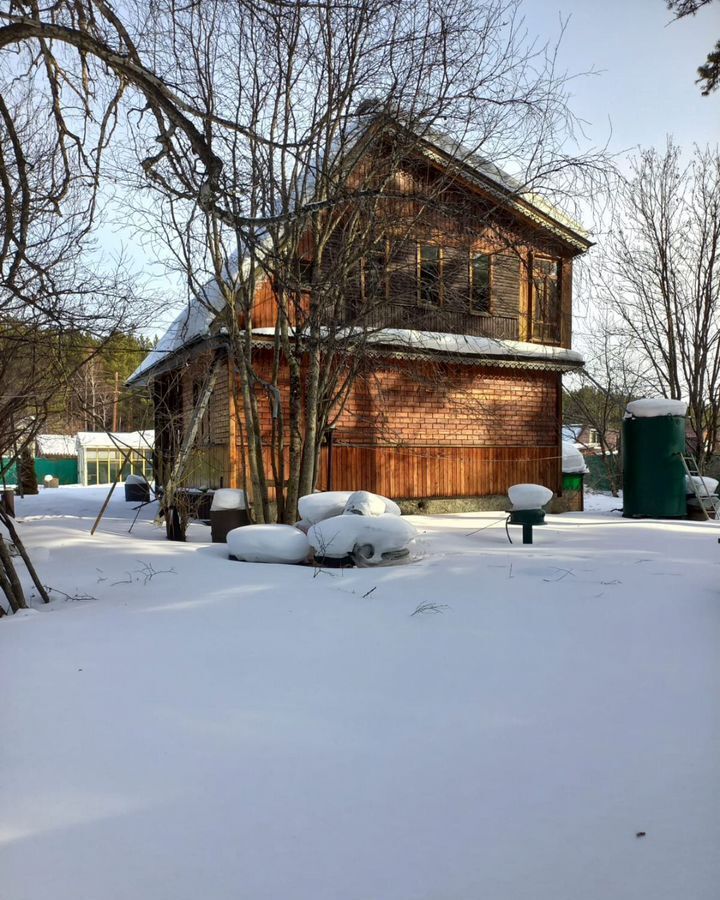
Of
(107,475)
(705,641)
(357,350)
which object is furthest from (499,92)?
(107,475)

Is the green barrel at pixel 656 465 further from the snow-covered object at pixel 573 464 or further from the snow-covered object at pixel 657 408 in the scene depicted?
the snow-covered object at pixel 573 464

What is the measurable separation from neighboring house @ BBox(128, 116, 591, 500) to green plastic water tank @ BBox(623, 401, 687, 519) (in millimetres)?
2589

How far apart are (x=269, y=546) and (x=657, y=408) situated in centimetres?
835

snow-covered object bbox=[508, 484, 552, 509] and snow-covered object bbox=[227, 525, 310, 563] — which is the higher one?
snow-covered object bbox=[508, 484, 552, 509]

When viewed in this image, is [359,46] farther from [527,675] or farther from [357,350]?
[527,675]

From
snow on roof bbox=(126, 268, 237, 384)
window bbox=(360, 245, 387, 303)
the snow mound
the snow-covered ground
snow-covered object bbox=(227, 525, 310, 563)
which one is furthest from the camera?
snow on roof bbox=(126, 268, 237, 384)

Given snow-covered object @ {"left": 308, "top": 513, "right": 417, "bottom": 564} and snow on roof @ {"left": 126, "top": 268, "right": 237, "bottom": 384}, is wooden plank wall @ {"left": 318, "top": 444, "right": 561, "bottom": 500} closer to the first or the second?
snow on roof @ {"left": 126, "top": 268, "right": 237, "bottom": 384}

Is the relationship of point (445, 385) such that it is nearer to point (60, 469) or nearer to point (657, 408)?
point (657, 408)

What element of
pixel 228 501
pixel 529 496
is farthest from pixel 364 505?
pixel 228 501

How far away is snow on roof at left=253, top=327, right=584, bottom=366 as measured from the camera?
11352mm

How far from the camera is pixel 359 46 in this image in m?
7.23

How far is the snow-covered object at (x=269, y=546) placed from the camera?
20.5ft

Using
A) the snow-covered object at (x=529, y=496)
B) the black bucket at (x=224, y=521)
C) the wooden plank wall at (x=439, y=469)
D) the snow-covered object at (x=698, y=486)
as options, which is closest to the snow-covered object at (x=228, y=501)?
the black bucket at (x=224, y=521)

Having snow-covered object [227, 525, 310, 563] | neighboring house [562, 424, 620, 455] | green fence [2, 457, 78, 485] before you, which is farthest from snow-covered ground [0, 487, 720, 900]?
green fence [2, 457, 78, 485]
